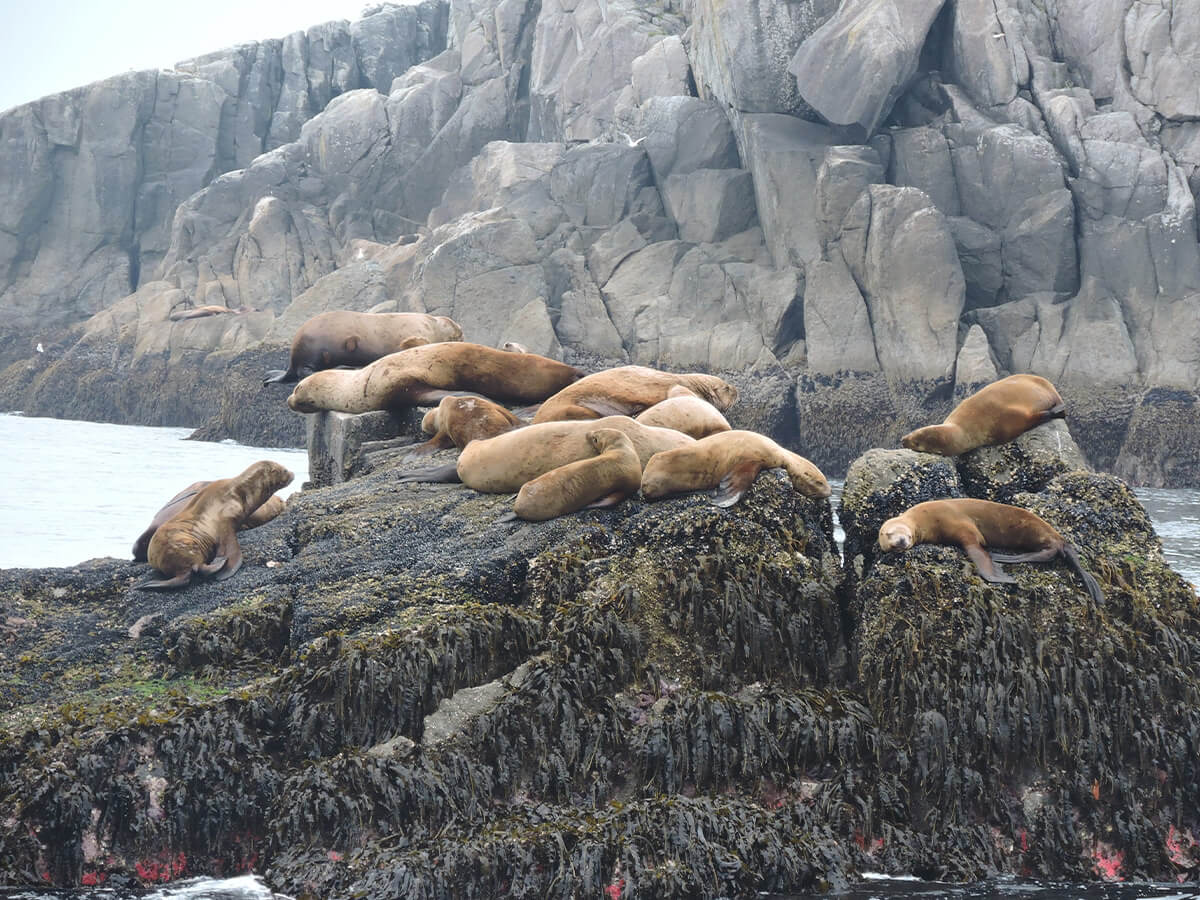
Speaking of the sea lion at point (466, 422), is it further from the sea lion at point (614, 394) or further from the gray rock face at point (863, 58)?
the gray rock face at point (863, 58)

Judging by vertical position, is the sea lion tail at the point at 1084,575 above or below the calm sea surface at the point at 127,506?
above

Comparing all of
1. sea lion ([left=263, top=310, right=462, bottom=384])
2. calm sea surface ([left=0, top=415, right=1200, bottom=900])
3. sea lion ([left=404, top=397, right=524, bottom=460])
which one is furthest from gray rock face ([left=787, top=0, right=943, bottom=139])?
sea lion ([left=404, top=397, right=524, bottom=460])

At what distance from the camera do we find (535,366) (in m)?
8.83

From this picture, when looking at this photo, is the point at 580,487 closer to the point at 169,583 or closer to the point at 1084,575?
the point at 169,583

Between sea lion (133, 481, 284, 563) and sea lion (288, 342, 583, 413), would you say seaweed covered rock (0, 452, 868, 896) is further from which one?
sea lion (288, 342, 583, 413)

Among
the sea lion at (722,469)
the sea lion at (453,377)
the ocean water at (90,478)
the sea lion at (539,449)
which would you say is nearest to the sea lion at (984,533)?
the sea lion at (722,469)

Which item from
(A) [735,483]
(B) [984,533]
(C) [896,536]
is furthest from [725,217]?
(C) [896,536]

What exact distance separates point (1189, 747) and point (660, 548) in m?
2.63

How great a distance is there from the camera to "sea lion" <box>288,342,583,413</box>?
8703 mm

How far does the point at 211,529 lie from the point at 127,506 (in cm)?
705

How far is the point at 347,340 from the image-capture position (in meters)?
10.5

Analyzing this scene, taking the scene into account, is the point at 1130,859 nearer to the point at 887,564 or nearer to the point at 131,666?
the point at 887,564

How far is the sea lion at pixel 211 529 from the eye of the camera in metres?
6.68

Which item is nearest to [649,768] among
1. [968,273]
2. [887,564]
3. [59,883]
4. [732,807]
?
[732,807]
